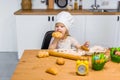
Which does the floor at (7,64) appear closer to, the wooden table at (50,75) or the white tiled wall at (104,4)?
the wooden table at (50,75)

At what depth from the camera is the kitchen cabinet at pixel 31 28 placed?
3420mm

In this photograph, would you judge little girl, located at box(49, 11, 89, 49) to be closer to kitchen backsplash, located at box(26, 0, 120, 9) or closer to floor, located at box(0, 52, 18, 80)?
floor, located at box(0, 52, 18, 80)

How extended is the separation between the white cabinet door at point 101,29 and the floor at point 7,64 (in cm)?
141

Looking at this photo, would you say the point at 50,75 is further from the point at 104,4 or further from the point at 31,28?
the point at 104,4

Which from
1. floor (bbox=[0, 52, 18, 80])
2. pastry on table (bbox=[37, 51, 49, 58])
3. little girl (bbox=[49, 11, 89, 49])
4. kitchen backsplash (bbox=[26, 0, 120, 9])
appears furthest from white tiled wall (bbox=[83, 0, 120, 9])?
pastry on table (bbox=[37, 51, 49, 58])

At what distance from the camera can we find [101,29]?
3.52m

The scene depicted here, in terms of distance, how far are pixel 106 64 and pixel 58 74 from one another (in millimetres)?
428

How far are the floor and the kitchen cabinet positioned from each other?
28 cm

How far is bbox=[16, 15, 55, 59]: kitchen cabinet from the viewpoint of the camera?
3420 mm

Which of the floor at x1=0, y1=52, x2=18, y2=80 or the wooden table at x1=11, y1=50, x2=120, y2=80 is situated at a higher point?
the wooden table at x1=11, y1=50, x2=120, y2=80

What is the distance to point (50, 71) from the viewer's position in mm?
1379

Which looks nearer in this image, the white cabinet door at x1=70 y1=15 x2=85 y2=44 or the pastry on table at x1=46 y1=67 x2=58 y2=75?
the pastry on table at x1=46 y1=67 x2=58 y2=75

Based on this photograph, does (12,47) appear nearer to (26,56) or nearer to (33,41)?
(33,41)

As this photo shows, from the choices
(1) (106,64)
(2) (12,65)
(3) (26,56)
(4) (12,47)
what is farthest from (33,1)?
(1) (106,64)
